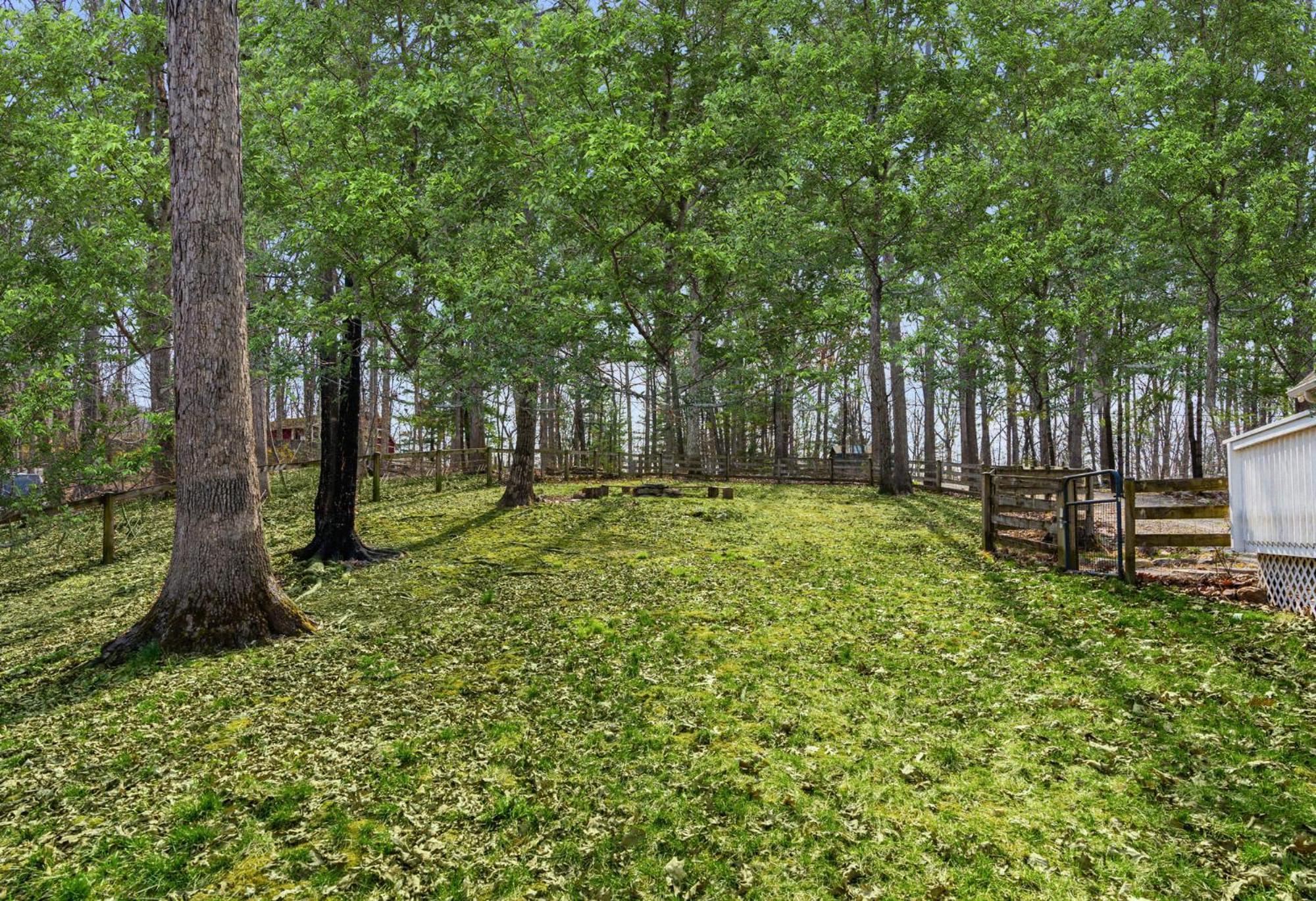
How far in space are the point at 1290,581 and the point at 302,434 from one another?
120 feet

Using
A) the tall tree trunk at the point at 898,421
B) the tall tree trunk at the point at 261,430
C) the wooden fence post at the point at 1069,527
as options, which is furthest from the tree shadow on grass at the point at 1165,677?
the tall tree trunk at the point at 261,430

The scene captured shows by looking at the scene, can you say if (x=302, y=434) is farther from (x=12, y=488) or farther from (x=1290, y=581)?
(x=1290, y=581)

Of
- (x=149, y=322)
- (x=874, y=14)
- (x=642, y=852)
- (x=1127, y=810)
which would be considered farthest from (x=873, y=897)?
(x=874, y=14)

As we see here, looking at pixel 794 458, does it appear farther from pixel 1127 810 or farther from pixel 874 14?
pixel 1127 810

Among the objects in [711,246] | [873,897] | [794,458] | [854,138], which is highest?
[854,138]

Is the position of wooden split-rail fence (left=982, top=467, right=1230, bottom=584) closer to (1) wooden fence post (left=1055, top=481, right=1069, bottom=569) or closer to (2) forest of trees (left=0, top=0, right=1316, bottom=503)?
(1) wooden fence post (left=1055, top=481, right=1069, bottom=569)

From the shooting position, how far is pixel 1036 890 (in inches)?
110

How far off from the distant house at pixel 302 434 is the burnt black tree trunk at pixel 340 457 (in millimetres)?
20396

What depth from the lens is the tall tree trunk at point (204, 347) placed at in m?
5.84

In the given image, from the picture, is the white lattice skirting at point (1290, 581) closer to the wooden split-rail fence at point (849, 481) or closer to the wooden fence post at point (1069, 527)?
the wooden split-rail fence at point (849, 481)

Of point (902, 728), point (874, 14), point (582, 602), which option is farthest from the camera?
point (874, 14)

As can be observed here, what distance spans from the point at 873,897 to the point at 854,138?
18158 millimetres

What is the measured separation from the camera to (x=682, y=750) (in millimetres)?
4039

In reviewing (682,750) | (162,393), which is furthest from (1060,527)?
(162,393)
